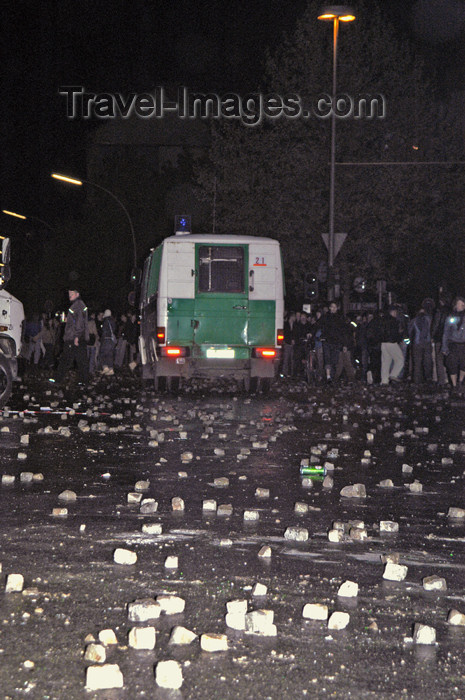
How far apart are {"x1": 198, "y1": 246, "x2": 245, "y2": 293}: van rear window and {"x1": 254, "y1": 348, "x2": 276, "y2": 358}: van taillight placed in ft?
4.08

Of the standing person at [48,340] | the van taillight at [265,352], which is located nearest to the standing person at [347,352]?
the van taillight at [265,352]

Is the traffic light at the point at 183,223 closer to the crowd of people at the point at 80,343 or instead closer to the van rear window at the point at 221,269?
the crowd of people at the point at 80,343

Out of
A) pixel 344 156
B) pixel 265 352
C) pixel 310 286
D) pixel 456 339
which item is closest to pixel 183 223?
pixel 310 286

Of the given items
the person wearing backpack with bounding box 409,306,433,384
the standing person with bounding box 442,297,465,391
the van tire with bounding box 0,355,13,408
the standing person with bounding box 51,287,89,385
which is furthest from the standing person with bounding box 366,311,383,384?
the van tire with bounding box 0,355,13,408

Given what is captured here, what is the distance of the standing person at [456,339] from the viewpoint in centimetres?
2214

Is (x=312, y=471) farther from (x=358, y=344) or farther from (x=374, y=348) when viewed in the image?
(x=358, y=344)

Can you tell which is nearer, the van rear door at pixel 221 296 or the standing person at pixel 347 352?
the van rear door at pixel 221 296

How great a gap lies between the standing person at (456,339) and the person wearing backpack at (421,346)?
4.48 metres

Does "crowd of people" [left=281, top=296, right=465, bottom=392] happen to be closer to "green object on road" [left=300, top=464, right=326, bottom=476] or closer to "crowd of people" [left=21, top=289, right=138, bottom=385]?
Answer: "crowd of people" [left=21, top=289, right=138, bottom=385]

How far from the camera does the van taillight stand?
21578 millimetres

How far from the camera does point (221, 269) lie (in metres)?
21.8

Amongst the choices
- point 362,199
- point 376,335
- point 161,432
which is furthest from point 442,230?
point 161,432

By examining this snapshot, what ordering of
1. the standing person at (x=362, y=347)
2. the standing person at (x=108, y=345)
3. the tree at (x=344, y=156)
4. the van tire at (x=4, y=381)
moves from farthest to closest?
1. the tree at (x=344, y=156)
2. the standing person at (x=108, y=345)
3. the standing person at (x=362, y=347)
4. the van tire at (x=4, y=381)

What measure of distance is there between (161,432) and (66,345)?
10.9 meters
